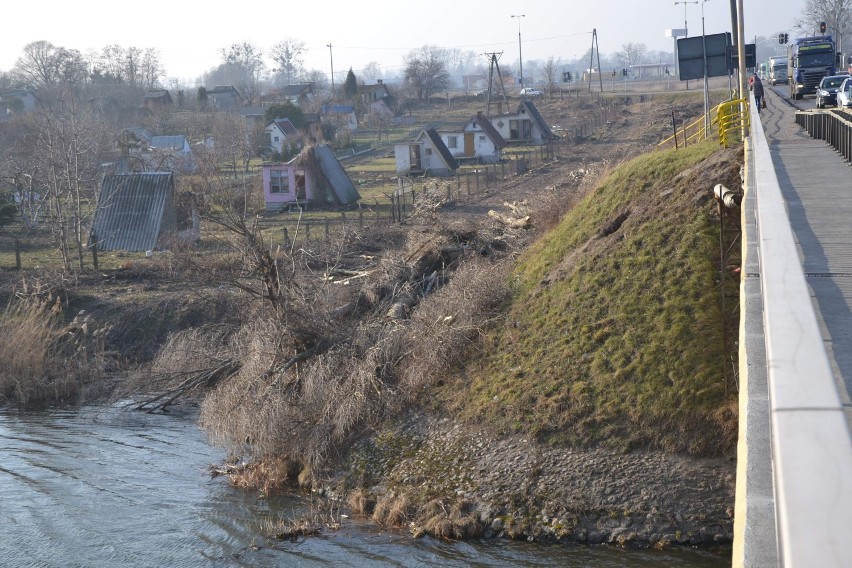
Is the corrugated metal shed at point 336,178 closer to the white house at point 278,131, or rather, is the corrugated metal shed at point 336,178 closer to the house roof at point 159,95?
the white house at point 278,131

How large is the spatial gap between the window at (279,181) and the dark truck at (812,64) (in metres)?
30.0

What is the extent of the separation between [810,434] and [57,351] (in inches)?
963

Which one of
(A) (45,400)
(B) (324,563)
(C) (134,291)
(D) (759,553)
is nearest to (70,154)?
(C) (134,291)

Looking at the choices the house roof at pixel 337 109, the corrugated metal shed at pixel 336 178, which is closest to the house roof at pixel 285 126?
the house roof at pixel 337 109

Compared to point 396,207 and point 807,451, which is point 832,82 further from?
point 807,451

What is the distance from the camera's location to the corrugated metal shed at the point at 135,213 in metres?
35.5

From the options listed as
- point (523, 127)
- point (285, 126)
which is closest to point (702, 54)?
point (523, 127)

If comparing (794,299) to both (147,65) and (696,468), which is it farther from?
(147,65)

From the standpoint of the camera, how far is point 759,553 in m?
4.08

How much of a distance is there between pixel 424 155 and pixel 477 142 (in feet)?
21.7

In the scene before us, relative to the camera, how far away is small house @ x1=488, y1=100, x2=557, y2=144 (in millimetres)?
75812

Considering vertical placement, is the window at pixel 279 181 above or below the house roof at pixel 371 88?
below

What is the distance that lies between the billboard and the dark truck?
3265 centimetres

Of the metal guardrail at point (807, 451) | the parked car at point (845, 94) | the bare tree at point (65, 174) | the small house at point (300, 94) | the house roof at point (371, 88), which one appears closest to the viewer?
the metal guardrail at point (807, 451)
